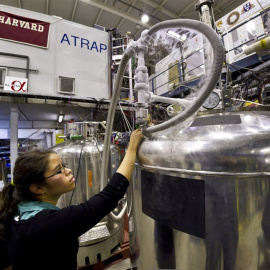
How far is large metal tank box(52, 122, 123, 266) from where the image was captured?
1646 mm

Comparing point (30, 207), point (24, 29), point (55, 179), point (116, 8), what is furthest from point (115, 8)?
point (30, 207)

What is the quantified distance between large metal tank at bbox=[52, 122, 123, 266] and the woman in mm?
880

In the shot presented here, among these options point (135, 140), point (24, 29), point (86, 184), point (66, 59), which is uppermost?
point (24, 29)

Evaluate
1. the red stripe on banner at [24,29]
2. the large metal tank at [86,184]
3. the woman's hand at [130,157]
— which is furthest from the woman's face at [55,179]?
the red stripe on banner at [24,29]

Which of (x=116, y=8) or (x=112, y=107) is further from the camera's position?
(x=116, y=8)

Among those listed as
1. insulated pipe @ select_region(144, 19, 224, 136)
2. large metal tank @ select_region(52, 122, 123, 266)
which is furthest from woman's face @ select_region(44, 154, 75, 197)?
large metal tank @ select_region(52, 122, 123, 266)

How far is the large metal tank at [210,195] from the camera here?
0.60 m

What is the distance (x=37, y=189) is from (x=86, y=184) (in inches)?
40.4

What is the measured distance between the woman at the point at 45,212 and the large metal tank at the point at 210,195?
0.65 feet

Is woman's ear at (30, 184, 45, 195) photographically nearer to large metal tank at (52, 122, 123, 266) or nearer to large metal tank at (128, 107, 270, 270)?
large metal tank at (128, 107, 270, 270)

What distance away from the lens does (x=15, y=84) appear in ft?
7.91

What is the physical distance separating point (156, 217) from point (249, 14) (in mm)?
2970

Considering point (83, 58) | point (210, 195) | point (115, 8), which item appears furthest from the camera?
point (115, 8)

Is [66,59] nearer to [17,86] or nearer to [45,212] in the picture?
[17,86]
